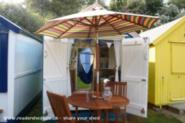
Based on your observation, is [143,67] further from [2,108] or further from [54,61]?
[2,108]

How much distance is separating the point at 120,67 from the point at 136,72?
1.90ft

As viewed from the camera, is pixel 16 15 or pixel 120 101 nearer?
pixel 120 101

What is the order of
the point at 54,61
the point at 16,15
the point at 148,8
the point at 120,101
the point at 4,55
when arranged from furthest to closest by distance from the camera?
1. the point at 148,8
2. the point at 16,15
3. the point at 54,61
4. the point at 4,55
5. the point at 120,101

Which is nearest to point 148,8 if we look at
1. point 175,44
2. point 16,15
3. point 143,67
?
point 16,15

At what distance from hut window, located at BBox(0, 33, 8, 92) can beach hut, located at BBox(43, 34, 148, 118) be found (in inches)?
51.1

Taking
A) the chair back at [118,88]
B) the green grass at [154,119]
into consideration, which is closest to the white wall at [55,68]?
the chair back at [118,88]

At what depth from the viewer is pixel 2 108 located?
217 inches

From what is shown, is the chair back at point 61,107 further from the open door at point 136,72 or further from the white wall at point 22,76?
the open door at point 136,72

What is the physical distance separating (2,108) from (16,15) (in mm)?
10711

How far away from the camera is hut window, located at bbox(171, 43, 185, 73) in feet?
26.6

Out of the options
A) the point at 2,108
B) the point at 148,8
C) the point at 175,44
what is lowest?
the point at 2,108

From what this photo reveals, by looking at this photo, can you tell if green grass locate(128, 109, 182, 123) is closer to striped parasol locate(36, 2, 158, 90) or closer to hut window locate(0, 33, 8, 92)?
striped parasol locate(36, 2, 158, 90)

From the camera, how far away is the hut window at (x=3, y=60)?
5.36 metres

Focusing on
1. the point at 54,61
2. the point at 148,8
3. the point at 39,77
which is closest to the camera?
the point at 54,61
